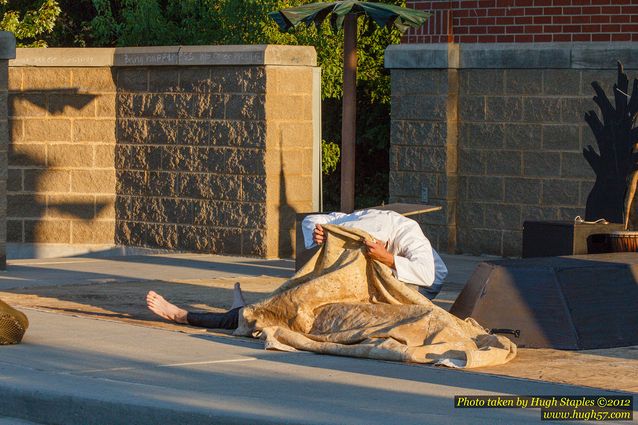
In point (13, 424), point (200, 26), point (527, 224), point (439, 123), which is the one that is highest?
point (200, 26)

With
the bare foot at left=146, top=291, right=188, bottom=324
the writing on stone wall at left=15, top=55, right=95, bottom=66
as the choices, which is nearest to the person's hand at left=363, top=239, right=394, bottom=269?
the bare foot at left=146, top=291, right=188, bottom=324

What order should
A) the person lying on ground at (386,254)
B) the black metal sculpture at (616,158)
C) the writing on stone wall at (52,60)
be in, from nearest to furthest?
the person lying on ground at (386,254) < the black metal sculpture at (616,158) < the writing on stone wall at (52,60)

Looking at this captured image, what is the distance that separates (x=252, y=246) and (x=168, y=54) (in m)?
2.48

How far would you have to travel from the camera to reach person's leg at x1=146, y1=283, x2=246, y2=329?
10297mm

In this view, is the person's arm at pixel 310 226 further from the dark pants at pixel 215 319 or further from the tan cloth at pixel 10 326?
the tan cloth at pixel 10 326

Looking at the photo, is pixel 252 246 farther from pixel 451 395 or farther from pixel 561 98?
pixel 451 395

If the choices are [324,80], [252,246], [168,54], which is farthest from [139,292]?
[324,80]

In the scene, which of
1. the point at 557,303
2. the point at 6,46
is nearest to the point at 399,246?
the point at 557,303

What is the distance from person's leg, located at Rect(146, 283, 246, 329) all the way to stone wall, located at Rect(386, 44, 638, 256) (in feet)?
19.4

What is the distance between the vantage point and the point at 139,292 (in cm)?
1262

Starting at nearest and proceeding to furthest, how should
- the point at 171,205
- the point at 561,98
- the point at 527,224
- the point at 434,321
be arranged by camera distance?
the point at 434,321
the point at 527,224
the point at 561,98
the point at 171,205

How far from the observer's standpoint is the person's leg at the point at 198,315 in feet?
33.8

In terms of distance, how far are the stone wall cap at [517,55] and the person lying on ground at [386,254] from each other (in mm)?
5481

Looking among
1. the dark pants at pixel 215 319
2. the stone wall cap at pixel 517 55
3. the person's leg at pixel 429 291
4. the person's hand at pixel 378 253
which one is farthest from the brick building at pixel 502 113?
the dark pants at pixel 215 319
